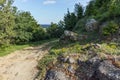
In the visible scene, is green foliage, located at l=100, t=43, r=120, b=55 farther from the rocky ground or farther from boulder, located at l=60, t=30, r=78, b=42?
boulder, located at l=60, t=30, r=78, b=42

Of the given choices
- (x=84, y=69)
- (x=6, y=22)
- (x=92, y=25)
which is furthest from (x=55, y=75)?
(x=6, y=22)

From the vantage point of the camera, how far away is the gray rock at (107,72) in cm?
1498

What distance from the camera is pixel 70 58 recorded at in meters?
18.6

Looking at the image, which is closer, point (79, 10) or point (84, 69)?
point (84, 69)

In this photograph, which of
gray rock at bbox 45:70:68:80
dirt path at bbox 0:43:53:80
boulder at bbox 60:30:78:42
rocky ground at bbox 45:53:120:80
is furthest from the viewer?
boulder at bbox 60:30:78:42

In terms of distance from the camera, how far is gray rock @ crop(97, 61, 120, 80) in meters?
15.0

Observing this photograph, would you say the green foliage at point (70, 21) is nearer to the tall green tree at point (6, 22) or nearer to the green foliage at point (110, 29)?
the tall green tree at point (6, 22)

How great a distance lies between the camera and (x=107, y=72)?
15.3m

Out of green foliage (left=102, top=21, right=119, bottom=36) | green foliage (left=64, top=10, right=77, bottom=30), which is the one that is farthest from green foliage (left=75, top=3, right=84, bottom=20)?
green foliage (left=102, top=21, right=119, bottom=36)

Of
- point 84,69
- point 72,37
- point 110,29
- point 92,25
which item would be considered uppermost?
point 92,25

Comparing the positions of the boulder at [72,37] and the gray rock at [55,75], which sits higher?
the boulder at [72,37]

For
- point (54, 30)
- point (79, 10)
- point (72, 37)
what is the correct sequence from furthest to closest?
1. point (54, 30)
2. point (79, 10)
3. point (72, 37)

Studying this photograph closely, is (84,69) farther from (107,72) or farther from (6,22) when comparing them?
(6,22)

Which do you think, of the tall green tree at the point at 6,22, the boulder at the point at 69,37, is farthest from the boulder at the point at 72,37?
the tall green tree at the point at 6,22
